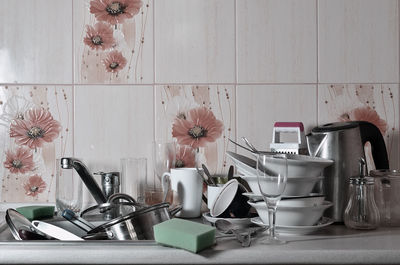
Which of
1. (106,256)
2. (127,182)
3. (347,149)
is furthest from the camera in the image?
(127,182)

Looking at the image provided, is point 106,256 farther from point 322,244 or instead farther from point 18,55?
point 18,55

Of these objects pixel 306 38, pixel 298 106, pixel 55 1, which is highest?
pixel 55 1

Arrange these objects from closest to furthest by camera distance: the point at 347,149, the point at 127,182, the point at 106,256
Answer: the point at 106,256 → the point at 347,149 → the point at 127,182

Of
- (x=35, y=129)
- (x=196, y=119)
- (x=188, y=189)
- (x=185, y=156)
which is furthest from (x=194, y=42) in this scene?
(x=35, y=129)

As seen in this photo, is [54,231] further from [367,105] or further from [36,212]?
[367,105]

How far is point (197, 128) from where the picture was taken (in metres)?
1.51

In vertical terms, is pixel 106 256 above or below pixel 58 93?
below

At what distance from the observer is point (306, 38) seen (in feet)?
4.90

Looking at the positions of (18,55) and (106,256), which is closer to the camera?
(106,256)

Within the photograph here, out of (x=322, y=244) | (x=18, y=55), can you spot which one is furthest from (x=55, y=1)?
(x=322, y=244)

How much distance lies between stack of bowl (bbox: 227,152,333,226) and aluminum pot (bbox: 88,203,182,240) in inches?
9.5

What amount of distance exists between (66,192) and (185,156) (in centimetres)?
38

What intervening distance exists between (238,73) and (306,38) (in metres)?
0.24

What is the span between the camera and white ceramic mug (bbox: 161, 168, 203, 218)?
133cm
